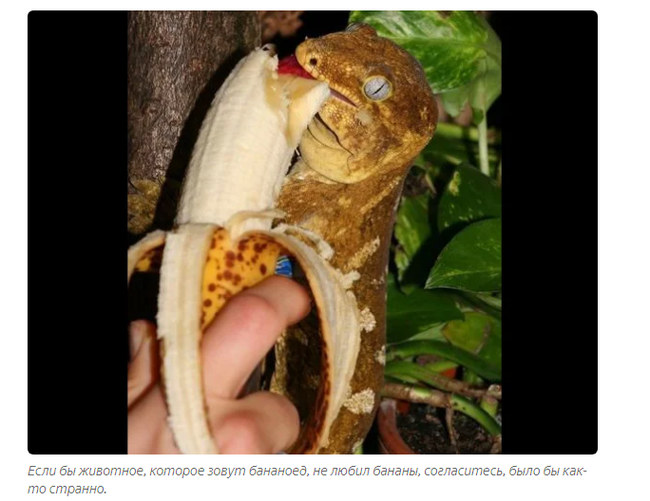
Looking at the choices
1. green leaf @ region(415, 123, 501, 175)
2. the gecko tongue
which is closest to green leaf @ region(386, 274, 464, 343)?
green leaf @ region(415, 123, 501, 175)

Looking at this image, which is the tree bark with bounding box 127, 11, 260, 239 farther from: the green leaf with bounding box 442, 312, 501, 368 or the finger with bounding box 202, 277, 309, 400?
the green leaf with bounding box 442, 312, 501, 368

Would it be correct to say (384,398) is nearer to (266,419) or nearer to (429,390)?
(429,390)

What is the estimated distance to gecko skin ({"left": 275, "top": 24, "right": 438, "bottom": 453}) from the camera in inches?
41.6

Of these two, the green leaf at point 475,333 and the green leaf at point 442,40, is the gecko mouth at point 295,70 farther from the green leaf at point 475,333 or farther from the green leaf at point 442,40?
the green leaf at point 475,333

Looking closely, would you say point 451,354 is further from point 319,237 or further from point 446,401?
point 319,237

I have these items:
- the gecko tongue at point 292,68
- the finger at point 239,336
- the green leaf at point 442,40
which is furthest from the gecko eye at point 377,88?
the finger at point 239,336

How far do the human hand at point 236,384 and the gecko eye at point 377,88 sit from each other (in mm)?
438

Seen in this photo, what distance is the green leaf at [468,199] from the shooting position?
1413mm

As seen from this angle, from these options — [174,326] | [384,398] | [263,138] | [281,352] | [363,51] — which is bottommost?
[384,398]

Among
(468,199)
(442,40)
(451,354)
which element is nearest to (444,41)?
(442,40)
